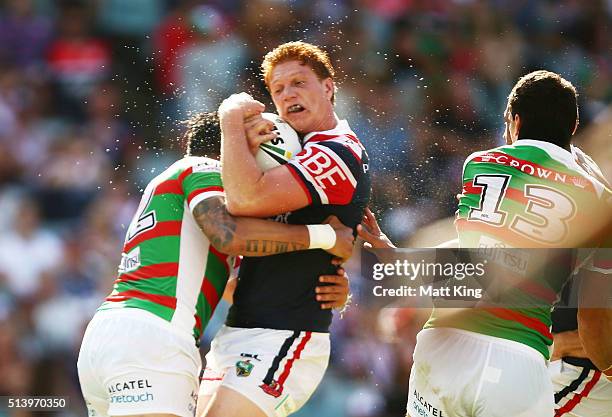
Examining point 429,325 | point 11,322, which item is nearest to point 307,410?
point 11,322

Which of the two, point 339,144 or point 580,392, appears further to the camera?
point 580,392

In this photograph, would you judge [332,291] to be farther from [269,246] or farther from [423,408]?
[423,408]

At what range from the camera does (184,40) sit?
11125 mm

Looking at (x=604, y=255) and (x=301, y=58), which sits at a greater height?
(x=301, y=58)

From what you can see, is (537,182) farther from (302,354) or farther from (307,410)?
(307,410)

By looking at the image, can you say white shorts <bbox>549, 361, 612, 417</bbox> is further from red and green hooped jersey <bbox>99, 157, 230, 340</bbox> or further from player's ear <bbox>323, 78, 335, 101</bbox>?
red and green hooped jersey <bbox>99, 157, 230, 340</bbox>

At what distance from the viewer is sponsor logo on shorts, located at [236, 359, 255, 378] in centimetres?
447

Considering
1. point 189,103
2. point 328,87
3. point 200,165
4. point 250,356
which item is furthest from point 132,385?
point 189,103

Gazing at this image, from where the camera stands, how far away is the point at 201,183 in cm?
455

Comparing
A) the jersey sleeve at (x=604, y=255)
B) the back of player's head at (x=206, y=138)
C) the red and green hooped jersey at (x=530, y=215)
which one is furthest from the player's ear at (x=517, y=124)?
the back of player's head at (x=206, y=138)

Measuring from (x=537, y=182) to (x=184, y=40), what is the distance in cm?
722

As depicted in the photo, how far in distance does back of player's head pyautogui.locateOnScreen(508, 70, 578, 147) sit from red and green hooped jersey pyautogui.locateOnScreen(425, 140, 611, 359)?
0.08 m

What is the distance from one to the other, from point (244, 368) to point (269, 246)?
56cm

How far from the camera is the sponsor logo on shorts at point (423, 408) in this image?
462cm
